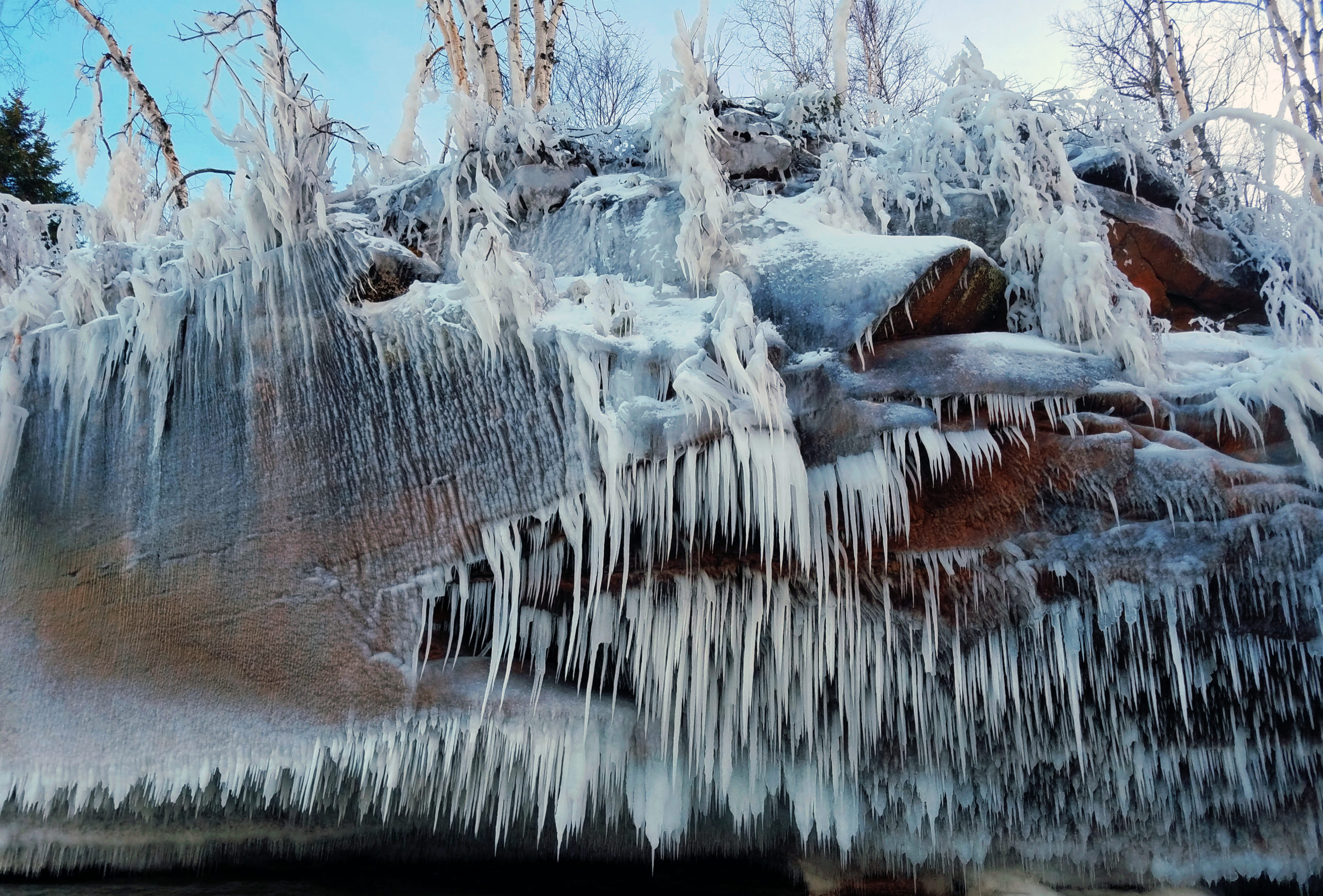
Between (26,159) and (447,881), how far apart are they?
11.7m

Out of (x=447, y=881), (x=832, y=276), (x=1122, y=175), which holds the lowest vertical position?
(x=447, y=881)

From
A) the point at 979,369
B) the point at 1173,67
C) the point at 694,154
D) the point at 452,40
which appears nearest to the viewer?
the point at 979,369

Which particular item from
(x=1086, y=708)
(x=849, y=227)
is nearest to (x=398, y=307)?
(x=849, y=227)

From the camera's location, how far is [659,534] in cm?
296

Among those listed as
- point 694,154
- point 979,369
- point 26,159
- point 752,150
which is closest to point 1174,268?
point 979,369

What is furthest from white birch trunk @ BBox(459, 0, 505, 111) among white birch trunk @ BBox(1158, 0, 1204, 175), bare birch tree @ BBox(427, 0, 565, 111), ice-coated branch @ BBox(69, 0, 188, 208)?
white birch trunk @ BBox(1158, 0, 1204, 175)

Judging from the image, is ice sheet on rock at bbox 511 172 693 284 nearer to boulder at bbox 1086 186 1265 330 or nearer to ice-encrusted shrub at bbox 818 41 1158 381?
ice-encrusted shrub at bbox 818 41 1158 381

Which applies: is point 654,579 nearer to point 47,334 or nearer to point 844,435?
point 844,435

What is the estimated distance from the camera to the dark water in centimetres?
383

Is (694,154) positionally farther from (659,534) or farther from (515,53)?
(515,53)

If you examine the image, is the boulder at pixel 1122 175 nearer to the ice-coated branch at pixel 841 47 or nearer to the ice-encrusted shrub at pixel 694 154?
the ice-coated branch at pixel 841 47

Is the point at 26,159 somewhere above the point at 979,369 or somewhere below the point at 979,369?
above

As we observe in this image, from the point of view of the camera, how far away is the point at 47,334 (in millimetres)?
3340

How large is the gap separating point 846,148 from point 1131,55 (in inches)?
400
